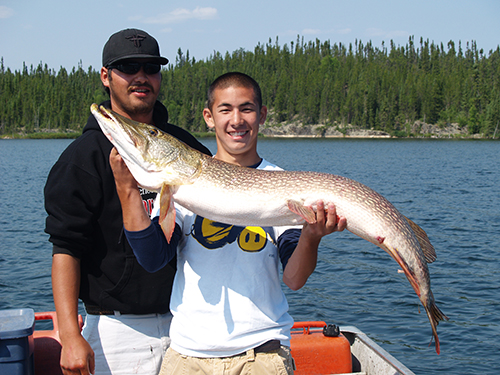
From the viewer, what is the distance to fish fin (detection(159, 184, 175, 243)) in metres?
2.25

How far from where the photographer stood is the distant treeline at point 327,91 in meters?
101

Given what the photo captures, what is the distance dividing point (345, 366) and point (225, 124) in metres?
3.03

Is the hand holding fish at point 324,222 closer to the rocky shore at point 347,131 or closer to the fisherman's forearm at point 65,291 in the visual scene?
the fisherman's forearm at point 65,291

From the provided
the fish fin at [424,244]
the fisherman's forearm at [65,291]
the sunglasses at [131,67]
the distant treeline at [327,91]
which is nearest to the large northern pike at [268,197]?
the fish fin at [424,244]

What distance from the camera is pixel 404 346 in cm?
784

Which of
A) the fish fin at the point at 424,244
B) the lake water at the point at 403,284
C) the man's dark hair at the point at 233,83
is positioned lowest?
the lake water at the point at 403,284

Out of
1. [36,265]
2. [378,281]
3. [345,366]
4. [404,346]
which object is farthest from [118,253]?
[36,265]

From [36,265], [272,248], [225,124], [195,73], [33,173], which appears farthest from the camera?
[195,73]

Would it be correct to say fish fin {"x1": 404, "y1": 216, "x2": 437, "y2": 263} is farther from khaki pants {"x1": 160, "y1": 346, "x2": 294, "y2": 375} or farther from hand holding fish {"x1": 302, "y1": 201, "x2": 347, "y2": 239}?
khaki pants {"x1": 160, "y1": 346, "x2": 294, "y2": 375}

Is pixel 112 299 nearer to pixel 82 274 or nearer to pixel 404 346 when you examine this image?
pixel 82 274

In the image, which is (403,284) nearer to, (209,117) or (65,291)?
(209,117)

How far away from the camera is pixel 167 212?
2320 millimetres

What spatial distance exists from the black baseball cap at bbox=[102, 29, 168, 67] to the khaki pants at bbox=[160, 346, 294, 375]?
1820 mm

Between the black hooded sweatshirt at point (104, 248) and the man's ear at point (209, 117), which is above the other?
the man's ear at point (209, 117)
